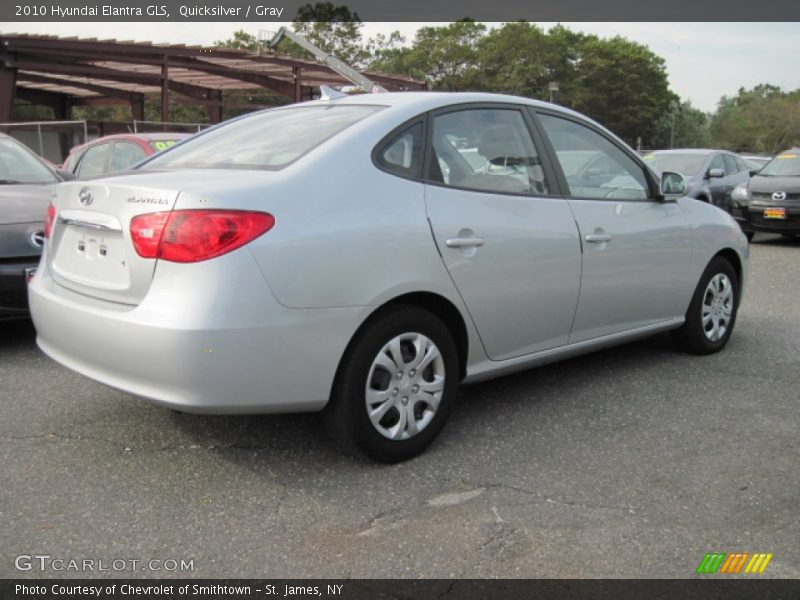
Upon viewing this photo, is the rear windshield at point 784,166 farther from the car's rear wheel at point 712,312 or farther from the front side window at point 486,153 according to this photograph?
the front side window at point 486,153

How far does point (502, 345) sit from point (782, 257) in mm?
8405

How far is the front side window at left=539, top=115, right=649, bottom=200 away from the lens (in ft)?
14.2

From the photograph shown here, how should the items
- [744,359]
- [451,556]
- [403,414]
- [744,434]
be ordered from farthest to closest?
[744,359]
[744,434]
[403,414]
[451,556]

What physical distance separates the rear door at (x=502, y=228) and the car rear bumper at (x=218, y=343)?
699 millimetres

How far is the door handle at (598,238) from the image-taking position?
4.22 metres

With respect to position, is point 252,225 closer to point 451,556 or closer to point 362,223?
point 362,223

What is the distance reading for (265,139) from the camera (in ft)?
12.2

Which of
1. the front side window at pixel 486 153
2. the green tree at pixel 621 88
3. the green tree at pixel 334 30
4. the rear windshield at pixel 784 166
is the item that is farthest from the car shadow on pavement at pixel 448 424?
the green tree at pixel 621 88

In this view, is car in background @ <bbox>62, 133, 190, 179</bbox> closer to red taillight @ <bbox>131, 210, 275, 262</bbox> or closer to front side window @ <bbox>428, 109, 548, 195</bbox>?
front side window @ <bbox>428, 109, 548, 195</bbox>

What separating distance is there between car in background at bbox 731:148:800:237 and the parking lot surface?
8148mm

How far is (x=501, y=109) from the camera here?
4137 mm
